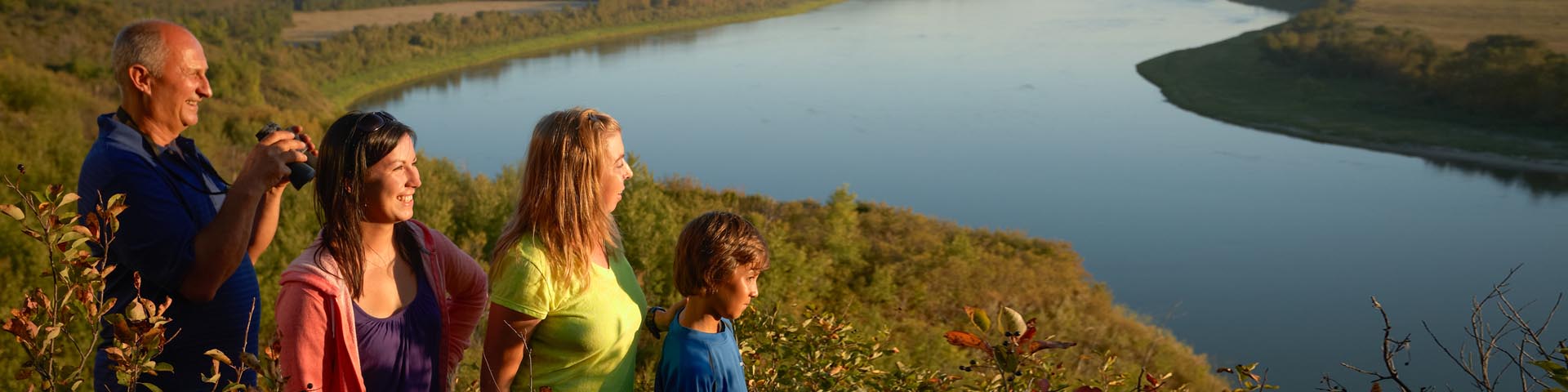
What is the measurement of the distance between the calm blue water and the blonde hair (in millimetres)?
10812

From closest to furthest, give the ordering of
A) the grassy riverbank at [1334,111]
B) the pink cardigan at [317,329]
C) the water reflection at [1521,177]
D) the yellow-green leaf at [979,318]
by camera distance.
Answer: the yellow-green leaf at [979,318] < the pink cardigan at [317,329] < the water reflection at [1521,177] < the grassy riverbank at [1334,111]

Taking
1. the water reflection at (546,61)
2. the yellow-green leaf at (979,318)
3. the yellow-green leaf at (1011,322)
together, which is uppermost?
the yellow-green leaf at (1011,322)

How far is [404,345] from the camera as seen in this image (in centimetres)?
213

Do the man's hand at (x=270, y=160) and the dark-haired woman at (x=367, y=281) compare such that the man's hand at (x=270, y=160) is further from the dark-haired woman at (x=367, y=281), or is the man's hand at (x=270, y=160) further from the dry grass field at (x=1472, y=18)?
the dry grass field at (x=1472, y=18)

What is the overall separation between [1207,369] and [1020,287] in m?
3.78

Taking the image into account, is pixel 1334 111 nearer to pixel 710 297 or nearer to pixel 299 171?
pixel 710 297

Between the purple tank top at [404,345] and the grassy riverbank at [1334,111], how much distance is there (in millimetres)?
34605

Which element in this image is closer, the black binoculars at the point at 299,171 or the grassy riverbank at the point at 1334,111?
the black binoculars at the point at 299,171

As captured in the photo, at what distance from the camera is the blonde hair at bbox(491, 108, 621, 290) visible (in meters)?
2.17

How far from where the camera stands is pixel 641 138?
31703 millimetres

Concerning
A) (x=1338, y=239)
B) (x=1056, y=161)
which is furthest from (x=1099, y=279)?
(x=1056, y=161)

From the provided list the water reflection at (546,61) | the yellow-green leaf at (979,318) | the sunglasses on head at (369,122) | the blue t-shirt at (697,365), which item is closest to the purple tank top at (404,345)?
the sunglasses on head at (369,122)

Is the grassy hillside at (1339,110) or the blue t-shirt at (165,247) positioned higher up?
the blue t-shirt at (165,247)

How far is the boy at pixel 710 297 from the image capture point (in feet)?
7.15
